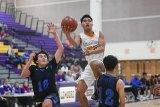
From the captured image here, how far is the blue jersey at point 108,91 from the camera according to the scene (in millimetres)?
4465

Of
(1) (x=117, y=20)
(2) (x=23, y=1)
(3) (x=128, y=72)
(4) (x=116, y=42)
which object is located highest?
(2) (x=23, y=1)

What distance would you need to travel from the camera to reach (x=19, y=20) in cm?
2486

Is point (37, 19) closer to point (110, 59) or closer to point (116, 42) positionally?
point (116, 42)

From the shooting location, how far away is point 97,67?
570 centimetres

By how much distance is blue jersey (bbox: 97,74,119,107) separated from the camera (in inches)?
176

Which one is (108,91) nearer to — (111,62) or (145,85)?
(111,62)

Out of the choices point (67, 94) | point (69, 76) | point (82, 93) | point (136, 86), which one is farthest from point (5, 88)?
point (136, 86)

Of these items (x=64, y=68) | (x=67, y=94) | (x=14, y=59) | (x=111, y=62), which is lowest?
(x=64, y=68)

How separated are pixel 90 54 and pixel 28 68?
3.71 ft

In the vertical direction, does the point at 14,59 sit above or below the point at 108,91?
below

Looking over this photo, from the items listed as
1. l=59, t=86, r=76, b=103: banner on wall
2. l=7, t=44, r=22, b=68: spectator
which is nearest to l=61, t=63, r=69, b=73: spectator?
l=7, t=44, r=22, b=68: spectator

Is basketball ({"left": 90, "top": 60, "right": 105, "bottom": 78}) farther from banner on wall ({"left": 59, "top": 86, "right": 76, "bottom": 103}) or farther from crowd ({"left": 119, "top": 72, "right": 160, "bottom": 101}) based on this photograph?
crowd ({"left": 119, "top": 72, "right": 160, "bottom": 101})

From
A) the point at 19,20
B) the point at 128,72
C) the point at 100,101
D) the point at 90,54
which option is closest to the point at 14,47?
the point at 19,20

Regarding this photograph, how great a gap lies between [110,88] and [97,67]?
4.13ft
